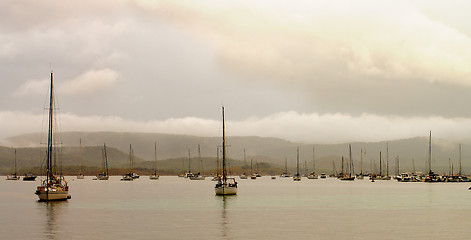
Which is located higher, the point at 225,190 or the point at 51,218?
the point at 225,190

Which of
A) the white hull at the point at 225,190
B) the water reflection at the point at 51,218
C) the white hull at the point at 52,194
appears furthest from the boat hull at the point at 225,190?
the white hull at the point at 52,194

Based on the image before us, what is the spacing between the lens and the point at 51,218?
251 feet

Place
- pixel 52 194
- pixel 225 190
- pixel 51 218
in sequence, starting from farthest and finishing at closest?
pixel 225 190 < pixel 52 194 < pixel 51 218

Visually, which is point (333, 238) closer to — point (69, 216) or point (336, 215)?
point (336, 215)

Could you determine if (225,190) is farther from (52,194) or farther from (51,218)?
(51,218)

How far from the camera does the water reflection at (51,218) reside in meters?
59.1

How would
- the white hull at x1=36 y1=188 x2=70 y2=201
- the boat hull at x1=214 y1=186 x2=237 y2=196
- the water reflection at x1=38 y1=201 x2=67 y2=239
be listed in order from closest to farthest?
the water reflection at x1=38 y1=201 x2=67 y2=239 < the white hull at x1=36 y1=188 x2=70 y2=201 < the boat hull at x1=214 y1=186 x2=237 y2=196

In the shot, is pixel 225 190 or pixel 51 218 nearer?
pixel 51 218

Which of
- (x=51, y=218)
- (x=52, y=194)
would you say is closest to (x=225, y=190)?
(x=52, y=194)

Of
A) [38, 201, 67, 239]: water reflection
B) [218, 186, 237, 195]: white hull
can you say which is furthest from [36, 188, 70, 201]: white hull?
[218, 186, 237, 195]: white hull

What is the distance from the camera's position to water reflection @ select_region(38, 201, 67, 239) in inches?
2325

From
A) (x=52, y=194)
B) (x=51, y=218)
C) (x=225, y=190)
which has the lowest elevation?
(x=51, y=218)

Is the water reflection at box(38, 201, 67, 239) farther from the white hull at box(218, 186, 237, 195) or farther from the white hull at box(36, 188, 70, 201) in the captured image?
the white hull at box(218, 186, 237, 195)

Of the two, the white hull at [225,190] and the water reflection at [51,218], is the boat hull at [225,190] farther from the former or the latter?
the water reflection at [51,218]
